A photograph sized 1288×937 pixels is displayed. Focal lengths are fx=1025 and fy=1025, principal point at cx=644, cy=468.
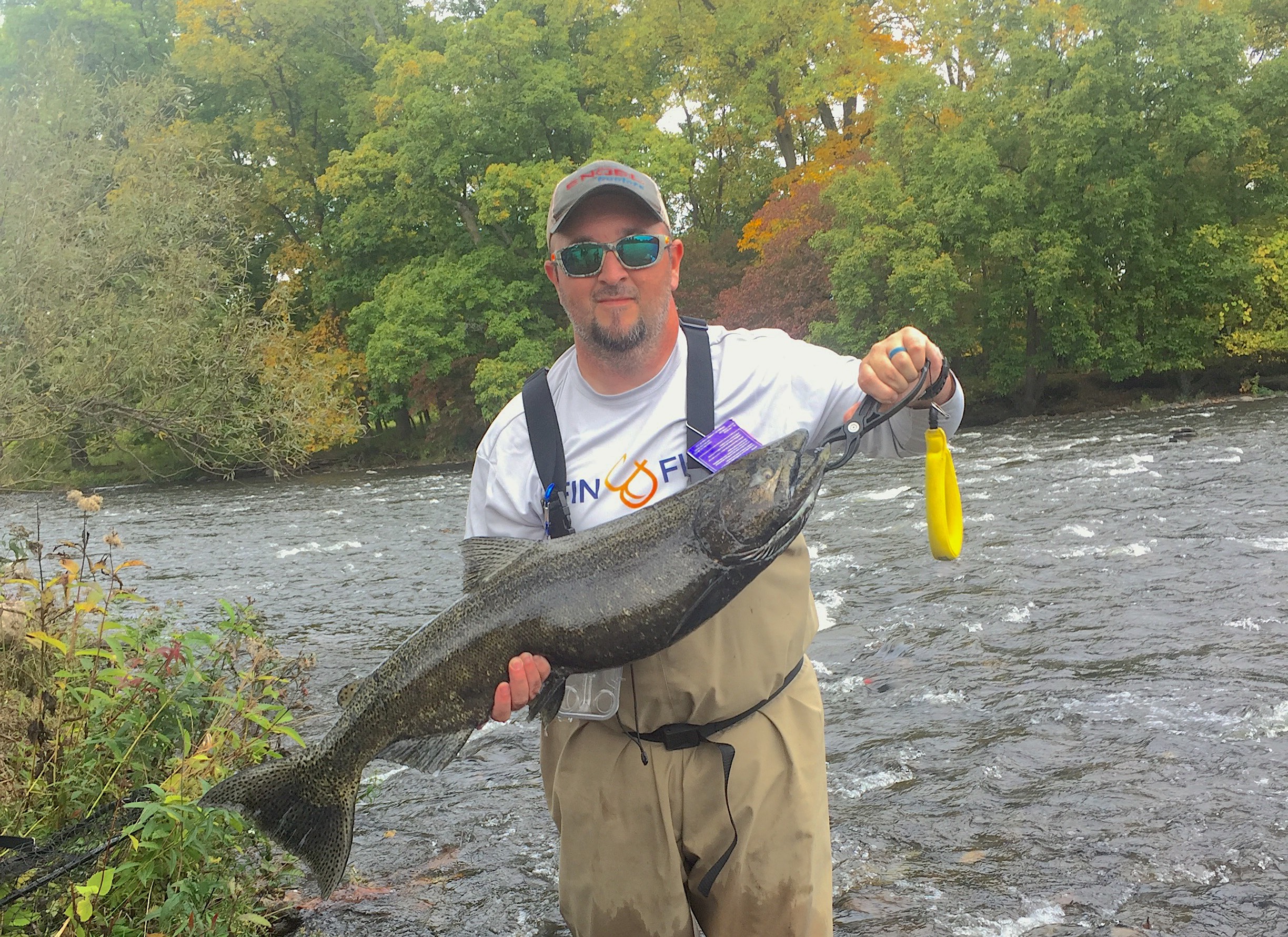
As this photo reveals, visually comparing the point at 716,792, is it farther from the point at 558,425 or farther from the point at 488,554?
the point at 558,425

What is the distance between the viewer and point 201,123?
44.6m

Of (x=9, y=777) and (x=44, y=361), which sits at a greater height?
(x=44, y=361)

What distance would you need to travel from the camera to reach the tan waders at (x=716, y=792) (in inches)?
121

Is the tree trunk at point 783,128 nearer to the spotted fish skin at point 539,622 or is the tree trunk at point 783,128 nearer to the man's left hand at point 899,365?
the man's left hand at point 899,365

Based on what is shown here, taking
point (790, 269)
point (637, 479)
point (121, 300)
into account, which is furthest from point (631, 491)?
point (790, 269)

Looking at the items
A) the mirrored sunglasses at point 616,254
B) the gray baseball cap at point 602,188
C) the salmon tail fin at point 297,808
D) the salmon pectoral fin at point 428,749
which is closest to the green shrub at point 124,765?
the salmon tail fin at point 297,808

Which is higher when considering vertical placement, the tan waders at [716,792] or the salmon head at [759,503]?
the salmon head at [759,503]

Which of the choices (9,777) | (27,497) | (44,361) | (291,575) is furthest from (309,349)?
(9,777)

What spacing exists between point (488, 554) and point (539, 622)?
1.08ft

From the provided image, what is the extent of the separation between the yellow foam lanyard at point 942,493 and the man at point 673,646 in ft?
0.35

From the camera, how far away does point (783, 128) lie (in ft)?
136

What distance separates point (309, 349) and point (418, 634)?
3752 cm

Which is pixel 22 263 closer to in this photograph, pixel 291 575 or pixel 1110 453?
pixel 291 575

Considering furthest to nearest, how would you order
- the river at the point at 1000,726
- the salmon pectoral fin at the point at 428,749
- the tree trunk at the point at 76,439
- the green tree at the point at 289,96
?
the green tree at the point at 289,96 → the tree trunk at the point at 76,439 → the river at the point at 1000,726 → the salmon pectoral fin at the point at 428,749
